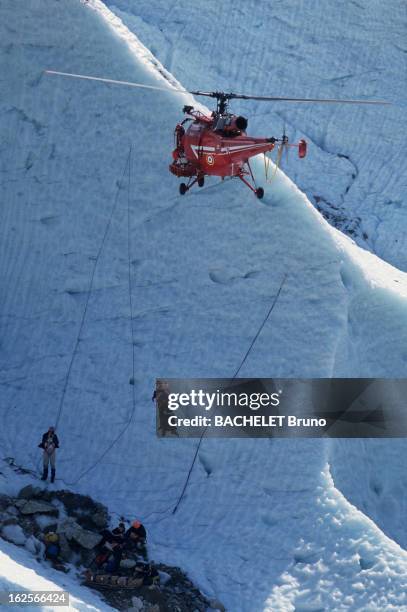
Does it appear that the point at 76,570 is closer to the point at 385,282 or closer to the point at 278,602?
the point at 278,602

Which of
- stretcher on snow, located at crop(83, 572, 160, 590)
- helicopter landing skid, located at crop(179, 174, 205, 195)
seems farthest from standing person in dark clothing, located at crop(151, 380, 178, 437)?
helicopter landing skid, located at crop(179, 174, 205, 195)

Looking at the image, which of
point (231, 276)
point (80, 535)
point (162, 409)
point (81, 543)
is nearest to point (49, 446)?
point (80, 535)

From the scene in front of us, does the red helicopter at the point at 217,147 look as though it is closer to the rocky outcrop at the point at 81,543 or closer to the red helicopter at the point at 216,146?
the red helicopter at the point at 216,146

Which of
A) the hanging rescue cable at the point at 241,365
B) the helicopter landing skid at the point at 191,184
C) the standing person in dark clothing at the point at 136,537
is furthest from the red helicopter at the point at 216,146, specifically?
the standing person in dark clothing at the point at 136,537

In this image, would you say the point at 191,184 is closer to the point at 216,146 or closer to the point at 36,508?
the point at 216,146

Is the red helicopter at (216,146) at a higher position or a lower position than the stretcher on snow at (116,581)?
higher

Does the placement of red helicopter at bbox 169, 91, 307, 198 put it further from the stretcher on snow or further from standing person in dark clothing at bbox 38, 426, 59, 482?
the stretcher on snow
